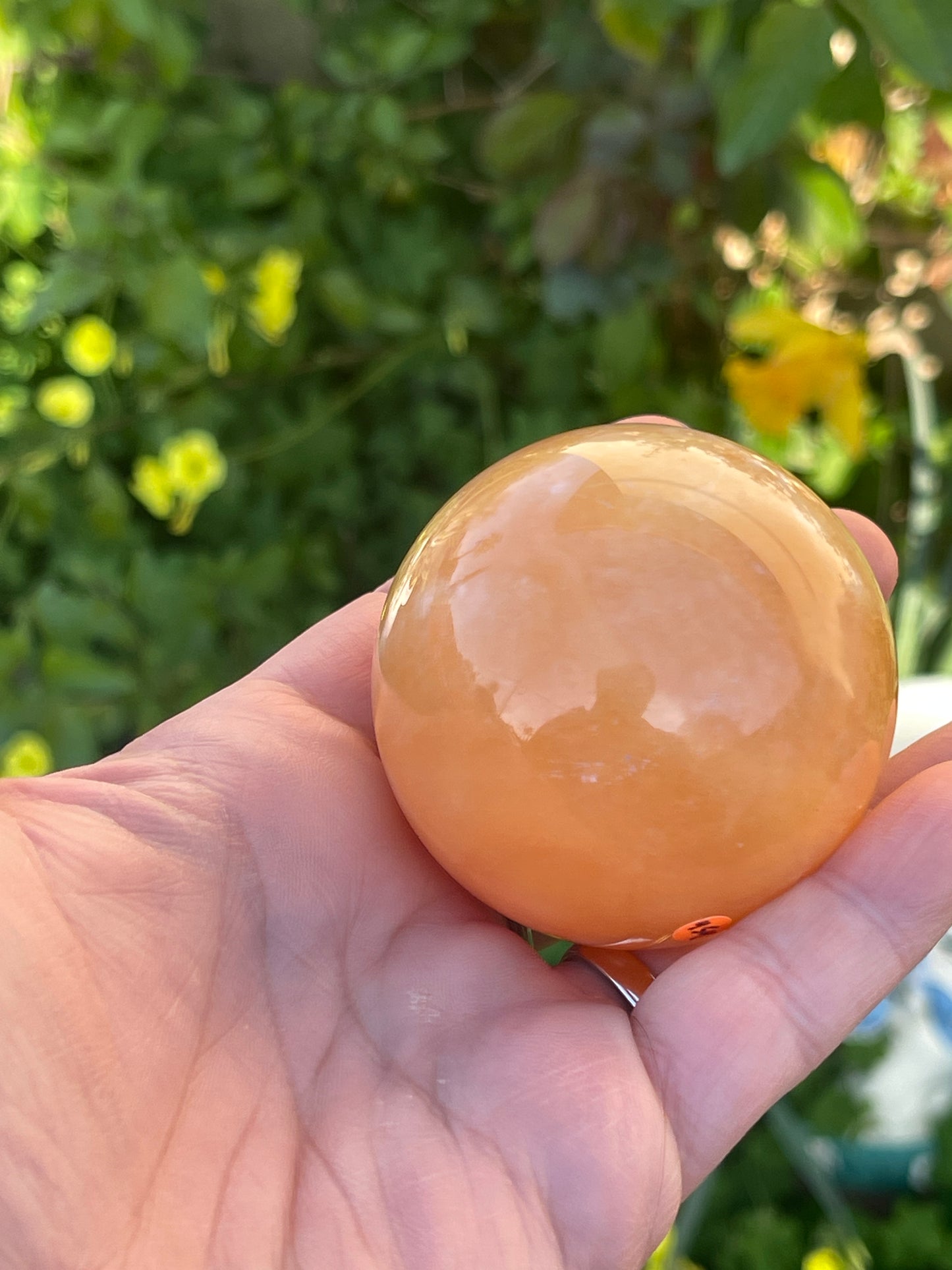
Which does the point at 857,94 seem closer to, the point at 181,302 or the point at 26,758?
the point at 181,302

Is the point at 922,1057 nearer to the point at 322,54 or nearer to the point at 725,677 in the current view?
the point at 725,677

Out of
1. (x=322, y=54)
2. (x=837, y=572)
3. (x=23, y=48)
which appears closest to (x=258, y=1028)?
(x=837, y=572)

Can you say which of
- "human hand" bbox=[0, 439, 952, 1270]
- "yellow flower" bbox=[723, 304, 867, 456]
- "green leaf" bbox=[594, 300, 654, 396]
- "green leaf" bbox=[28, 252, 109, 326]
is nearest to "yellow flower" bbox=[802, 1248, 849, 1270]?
"human hand" bbox=[0, 439, 952, 1270]

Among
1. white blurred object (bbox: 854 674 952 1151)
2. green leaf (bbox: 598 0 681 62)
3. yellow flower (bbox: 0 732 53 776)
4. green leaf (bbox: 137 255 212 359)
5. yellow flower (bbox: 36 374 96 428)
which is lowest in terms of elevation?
white blurred object (bbox: 854 674 952 1151)

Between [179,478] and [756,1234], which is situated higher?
[179,478]

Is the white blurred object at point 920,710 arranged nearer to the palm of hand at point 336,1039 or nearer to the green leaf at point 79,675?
the palm of hand at point 336,1039

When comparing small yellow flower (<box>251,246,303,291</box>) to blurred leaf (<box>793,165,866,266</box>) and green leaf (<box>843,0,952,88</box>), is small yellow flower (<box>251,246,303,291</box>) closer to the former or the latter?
blurred leaf (<box>793,165,866,266</box>)

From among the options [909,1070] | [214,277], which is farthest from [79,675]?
[909,1070]
